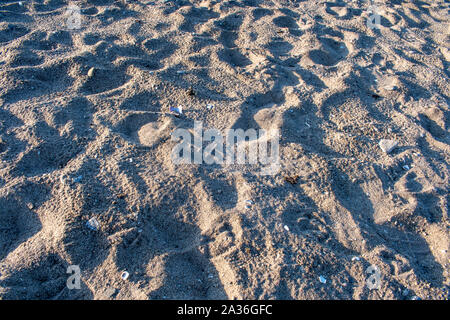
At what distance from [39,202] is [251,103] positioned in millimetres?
1524

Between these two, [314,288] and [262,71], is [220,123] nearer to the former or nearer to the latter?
[262,71]

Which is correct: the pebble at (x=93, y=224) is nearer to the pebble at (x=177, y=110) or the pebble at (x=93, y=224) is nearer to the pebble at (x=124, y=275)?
the pebble at (x=124, y=275)

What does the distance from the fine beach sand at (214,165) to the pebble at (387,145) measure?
0.04m

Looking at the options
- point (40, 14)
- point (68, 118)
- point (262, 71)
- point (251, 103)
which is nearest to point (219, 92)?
point (251, 103)

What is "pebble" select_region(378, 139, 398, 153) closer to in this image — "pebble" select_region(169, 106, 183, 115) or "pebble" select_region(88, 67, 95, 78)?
"pebble" select_region(169, 106, 183, 115)

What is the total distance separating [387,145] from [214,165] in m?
1.20

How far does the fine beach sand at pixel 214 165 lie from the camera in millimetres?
1541

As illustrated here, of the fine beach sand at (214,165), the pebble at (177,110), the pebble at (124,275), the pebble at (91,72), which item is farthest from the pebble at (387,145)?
the pebble at (91,72)

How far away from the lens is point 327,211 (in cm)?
181

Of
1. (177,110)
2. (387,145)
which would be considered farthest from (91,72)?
(387,145)

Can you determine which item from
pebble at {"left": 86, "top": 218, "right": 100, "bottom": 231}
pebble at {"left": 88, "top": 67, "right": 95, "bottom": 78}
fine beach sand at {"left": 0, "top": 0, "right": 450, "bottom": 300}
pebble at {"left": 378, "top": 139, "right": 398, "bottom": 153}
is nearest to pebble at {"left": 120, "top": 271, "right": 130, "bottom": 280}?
fine beach sand at {"left": 0, "top": 0, "right": 450, "bottom": 300}

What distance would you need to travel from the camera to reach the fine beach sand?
1.54 metres

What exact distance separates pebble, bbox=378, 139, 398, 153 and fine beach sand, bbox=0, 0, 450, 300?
0.12ft

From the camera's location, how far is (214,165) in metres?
1.97
